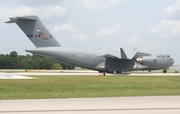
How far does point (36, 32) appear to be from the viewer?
49.8 metres

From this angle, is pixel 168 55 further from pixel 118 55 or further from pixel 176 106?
pixel 176 106

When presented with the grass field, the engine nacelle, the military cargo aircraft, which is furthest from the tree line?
the grass field

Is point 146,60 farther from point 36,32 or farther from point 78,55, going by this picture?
point 36,32

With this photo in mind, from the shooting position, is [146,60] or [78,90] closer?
[78,90]

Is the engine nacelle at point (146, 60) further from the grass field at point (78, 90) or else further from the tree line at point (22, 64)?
the tree line at point (22, 64)

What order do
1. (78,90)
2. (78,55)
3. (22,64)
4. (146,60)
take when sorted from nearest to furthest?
(78,90), (78,55), (146,60), (22,64)

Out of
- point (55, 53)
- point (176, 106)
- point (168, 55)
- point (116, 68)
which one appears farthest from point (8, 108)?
point (168, 55)

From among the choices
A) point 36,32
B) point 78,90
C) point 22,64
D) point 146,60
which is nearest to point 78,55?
point 36,32

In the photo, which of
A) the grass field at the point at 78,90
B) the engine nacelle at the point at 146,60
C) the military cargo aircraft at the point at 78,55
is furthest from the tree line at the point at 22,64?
the grass field at the point at 78,90

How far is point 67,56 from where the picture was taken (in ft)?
164

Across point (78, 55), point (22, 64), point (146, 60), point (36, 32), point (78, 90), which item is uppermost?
point (36, 32)

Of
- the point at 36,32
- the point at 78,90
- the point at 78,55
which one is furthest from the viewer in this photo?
the point at 78,55

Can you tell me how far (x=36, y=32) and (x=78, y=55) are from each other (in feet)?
22.3

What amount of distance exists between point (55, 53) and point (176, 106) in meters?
36.9
